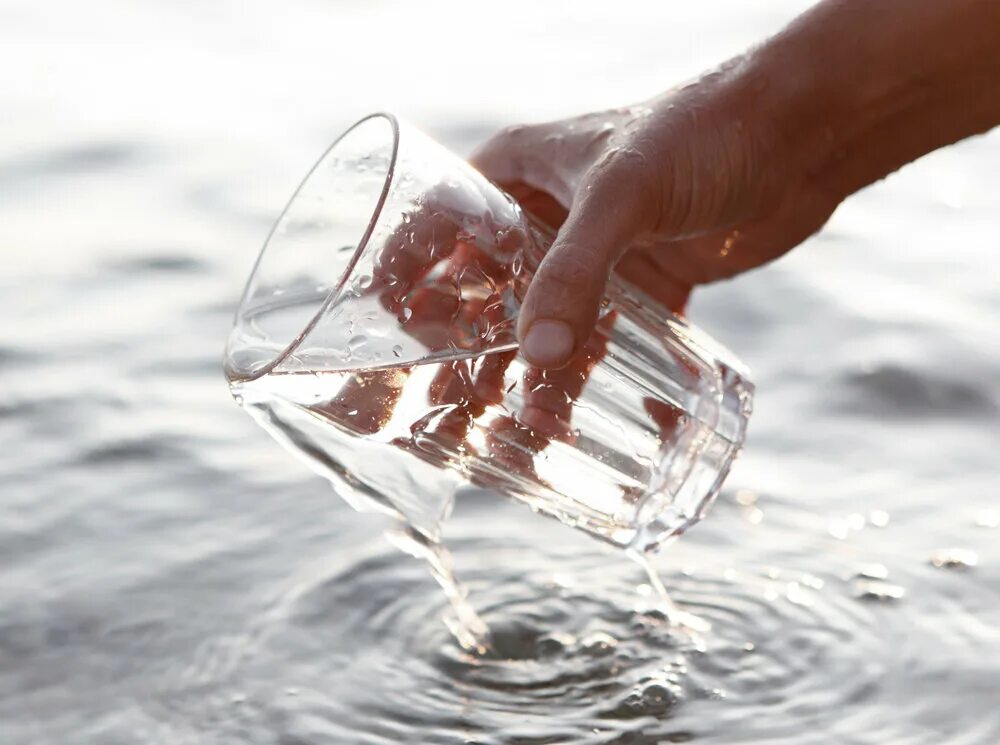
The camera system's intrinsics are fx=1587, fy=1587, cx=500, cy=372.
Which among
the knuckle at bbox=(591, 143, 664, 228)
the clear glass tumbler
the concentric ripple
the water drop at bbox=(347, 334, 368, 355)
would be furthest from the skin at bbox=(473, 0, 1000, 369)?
the concentric ripple

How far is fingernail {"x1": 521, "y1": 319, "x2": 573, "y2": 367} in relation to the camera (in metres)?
1.65

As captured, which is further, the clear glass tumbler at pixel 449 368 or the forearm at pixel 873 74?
the forearm at pixel 873 74

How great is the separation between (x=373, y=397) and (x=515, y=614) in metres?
0.62

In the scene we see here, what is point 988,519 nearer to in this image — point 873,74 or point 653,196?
point 873,74

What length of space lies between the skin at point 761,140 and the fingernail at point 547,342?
0.46 feet

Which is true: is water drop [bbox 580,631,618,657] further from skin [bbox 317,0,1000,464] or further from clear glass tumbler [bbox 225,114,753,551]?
skin [bbox 317,0,1000,464]

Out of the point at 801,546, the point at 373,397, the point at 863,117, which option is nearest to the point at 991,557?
the point at 801,546

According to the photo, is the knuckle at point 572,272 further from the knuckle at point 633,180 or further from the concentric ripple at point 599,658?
the concentric ripple at point 599,658

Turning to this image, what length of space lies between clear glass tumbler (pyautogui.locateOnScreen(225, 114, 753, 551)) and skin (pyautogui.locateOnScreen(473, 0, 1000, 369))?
0.12 metres

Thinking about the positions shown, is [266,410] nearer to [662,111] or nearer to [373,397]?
[373,397]

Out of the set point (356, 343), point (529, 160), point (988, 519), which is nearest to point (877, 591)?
point (988, 519)

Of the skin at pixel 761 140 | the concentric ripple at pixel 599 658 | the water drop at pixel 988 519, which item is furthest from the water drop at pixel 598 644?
the water drop at pixel 988 519

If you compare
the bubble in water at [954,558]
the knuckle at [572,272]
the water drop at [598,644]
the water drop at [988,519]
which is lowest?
the water drop at [598,644]

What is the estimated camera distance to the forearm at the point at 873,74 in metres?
2.19
